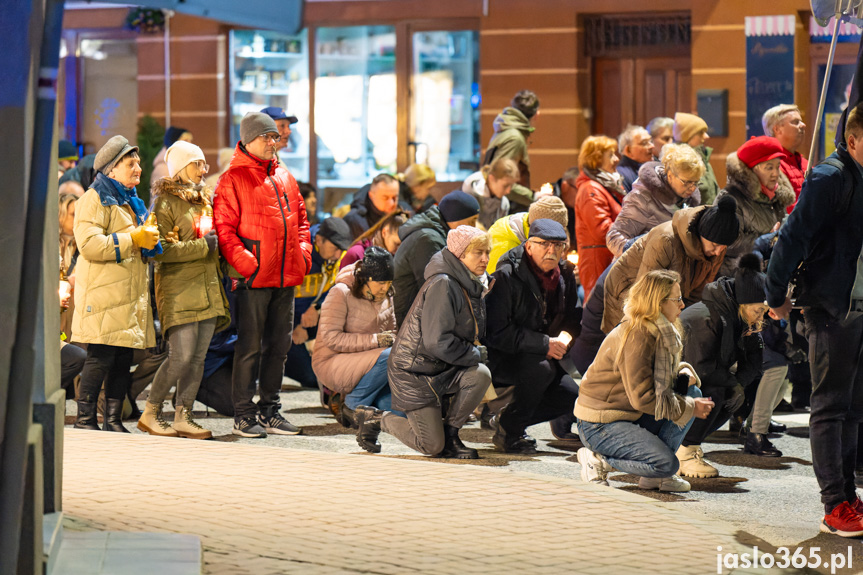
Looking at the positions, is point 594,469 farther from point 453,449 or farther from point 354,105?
point 354,105

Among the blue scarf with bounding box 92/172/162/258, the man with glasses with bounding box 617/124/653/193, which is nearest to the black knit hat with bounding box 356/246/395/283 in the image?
the blue scarf with bounding box 92/172/162/258

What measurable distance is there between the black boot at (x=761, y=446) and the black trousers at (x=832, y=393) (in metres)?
2.10

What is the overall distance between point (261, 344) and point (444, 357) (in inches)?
69.9

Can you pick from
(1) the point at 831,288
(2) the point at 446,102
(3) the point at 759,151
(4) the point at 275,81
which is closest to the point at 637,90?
(2) the point at 446,102

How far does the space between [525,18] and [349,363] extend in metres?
9.16

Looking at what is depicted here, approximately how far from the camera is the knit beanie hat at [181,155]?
8805mm

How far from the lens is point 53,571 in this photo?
4844 mm

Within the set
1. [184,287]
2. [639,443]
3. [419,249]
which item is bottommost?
[639,443]

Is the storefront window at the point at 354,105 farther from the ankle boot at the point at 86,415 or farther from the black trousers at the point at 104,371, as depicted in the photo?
the ankle boot at the point at 86,415

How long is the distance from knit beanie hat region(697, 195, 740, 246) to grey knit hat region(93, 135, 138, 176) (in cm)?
372

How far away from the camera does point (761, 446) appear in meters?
8.70

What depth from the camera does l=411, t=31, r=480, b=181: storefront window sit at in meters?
17.7

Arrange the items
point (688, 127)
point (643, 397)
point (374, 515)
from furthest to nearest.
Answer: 1. point (688, 127)
2. point (643, 397)
3. point (374, 515)

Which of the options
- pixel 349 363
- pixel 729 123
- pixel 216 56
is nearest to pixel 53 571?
pixel 349 363
